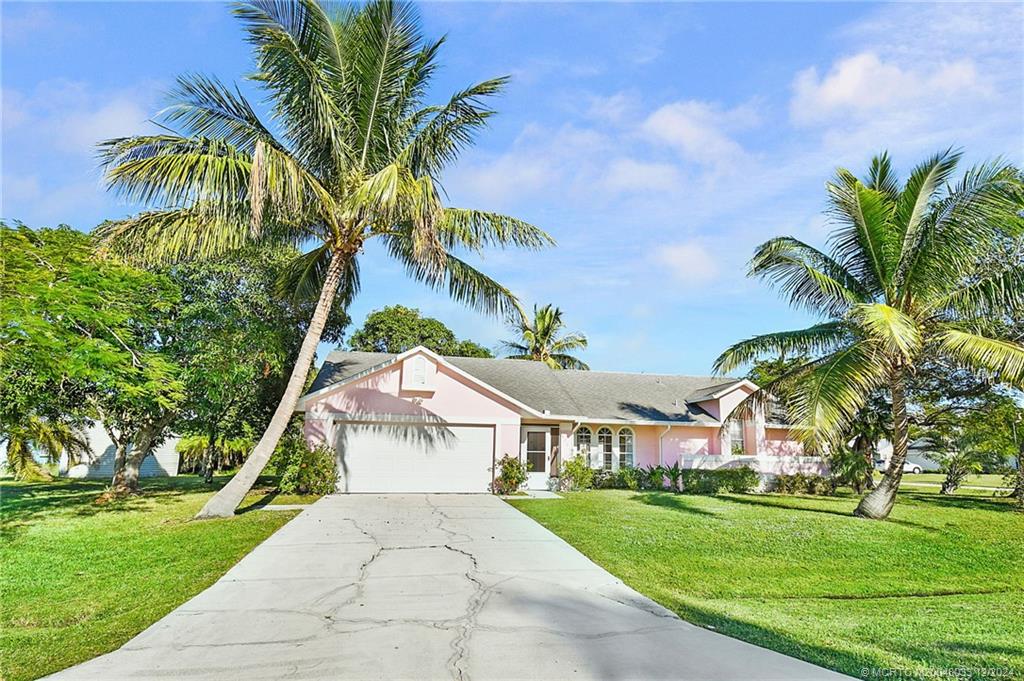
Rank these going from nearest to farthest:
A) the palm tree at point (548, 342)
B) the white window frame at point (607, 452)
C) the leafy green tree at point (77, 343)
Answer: the leafy green tree at point (77, 343) → the white window frame at point (607, 452) → the palm tree at point (548, 342)

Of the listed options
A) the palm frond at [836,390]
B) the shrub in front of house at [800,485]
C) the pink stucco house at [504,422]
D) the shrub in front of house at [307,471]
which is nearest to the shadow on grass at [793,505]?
the shrub in front of house at [800,485]

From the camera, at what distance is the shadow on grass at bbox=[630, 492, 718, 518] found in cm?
Answer: 1411

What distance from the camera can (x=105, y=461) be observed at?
1005 inches

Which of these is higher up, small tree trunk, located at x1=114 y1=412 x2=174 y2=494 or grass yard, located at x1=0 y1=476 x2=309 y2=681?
small tree trunk, located at x1=114 y1=412 x2=174 y2=494

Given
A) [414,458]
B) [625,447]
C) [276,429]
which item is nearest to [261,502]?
[276,429]

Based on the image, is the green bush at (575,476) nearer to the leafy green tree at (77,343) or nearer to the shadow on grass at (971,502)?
the shadow on grass at (971,502)

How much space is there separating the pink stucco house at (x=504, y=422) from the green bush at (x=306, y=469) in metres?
0.49

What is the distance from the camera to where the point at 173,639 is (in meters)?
4.87

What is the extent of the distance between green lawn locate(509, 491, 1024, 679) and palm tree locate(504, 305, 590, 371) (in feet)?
68.7

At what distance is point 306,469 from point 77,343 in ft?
22.5

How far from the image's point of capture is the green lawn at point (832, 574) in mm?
5035

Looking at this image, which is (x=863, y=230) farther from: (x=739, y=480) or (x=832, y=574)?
(x=739, y=480)

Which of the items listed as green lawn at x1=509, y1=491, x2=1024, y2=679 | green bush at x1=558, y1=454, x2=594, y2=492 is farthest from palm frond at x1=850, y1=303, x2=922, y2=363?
green bush at x1=558, y1=454, x2=594, y2=492

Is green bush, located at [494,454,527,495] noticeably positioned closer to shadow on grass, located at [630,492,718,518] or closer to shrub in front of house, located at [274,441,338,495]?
shadow on grass, located at [630,492,718,518]
